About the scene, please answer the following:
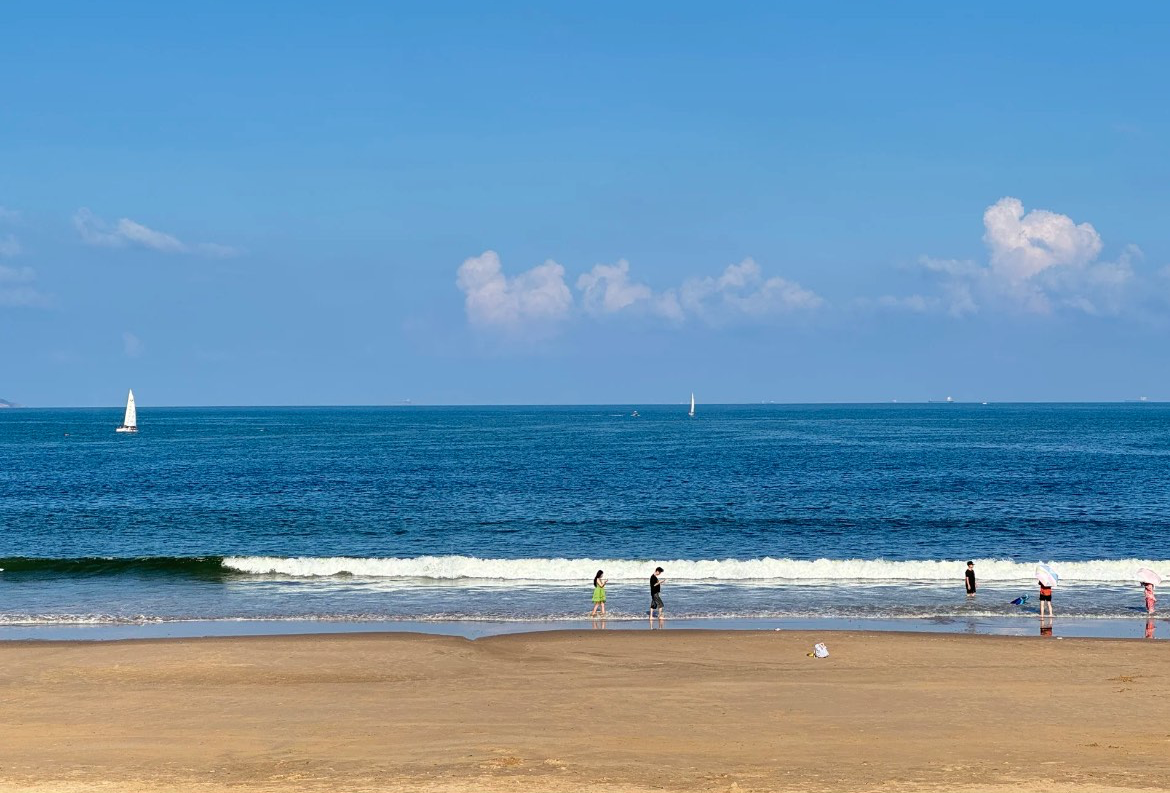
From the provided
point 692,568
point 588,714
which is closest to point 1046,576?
point 692,568

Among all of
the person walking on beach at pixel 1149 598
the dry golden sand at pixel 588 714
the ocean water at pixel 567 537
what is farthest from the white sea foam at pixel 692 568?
the dry golden sand at pixel 588 714

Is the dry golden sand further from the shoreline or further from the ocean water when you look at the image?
the ocean water

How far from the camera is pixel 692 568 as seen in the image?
133ft

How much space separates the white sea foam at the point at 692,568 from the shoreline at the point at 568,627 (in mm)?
8574

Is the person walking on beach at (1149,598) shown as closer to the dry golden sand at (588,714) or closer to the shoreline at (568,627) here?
the shoreline at (568,627)

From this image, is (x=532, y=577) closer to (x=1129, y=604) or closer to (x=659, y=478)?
(x=1129, y=604)

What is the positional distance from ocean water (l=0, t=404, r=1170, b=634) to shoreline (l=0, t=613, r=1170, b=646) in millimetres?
513

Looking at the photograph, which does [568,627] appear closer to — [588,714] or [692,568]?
[588,714]

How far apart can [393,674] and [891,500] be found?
4514cm

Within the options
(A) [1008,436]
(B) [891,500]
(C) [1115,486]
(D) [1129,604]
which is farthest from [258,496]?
(A) [1008,436]

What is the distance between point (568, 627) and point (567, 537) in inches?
782

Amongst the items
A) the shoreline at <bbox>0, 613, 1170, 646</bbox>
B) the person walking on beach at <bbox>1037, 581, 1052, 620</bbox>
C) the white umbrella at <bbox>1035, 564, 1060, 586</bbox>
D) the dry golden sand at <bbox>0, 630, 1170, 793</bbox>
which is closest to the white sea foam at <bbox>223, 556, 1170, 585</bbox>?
the person walking on beach at <bbox>1037, 581, 1052, 620</bbox>

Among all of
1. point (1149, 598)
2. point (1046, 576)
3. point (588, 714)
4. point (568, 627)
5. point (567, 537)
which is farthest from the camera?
point (567, 537)

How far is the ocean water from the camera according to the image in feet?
110
